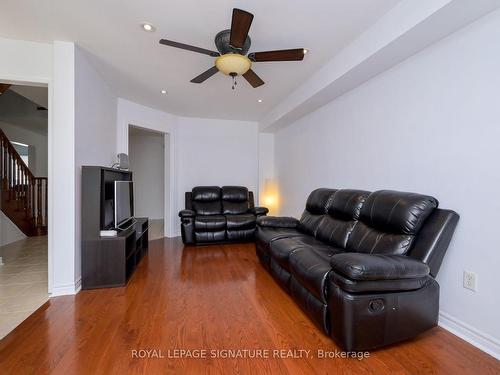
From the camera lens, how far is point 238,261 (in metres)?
3.32

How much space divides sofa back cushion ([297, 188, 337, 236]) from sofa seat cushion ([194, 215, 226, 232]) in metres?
1.43

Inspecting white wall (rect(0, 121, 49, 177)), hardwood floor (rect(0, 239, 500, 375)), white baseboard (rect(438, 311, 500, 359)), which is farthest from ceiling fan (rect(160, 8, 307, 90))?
white wall (rect(0, 121, 49, 177))

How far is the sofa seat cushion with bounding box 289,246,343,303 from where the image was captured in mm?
1638

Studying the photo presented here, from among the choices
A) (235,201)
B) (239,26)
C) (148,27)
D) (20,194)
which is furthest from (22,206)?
(239,26)

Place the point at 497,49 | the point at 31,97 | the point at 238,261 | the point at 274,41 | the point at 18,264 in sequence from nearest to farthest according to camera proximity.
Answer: the point at 497,49 < the point at 274,41 < the point at 18,264 < the point at 238,261 < the point at 31,97

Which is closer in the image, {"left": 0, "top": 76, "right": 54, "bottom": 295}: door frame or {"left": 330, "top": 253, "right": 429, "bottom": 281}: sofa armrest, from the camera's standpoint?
{"left": 330, "top": 253, "right": 429, "bottom": 281}: sofa armrest

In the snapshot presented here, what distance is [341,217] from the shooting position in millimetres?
2627

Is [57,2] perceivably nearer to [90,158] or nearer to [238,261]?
[90,158]

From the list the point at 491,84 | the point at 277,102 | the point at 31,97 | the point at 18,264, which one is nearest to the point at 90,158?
the point at 18,264

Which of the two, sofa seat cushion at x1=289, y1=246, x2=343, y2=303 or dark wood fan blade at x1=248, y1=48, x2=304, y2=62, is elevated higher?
dark wood fan blade at x1=248, y1=48, x2=304, y2=62

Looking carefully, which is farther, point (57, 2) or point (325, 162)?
point (325, 162)

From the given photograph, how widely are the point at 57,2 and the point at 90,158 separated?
1486 millimetres

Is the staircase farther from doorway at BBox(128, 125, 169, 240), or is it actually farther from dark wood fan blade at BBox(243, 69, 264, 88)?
dark wood fan blade at BBox(243, 69, 264, 88)

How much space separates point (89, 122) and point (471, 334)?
3996 mm
